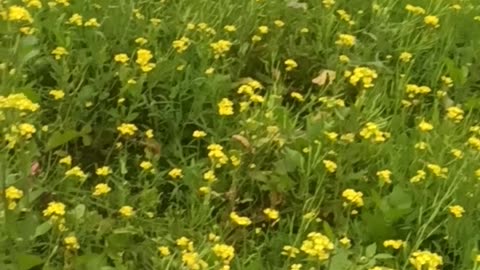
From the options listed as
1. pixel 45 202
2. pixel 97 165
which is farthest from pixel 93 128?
pixel 45 202

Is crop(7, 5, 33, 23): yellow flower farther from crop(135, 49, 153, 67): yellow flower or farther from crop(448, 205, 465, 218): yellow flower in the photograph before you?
crop(448, 205, 465, 218): yellow flower

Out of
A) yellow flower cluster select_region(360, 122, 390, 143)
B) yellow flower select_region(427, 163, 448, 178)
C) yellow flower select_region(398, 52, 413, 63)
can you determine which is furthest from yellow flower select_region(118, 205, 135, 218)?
yellow flower select_region(398, 52, 413, 63)

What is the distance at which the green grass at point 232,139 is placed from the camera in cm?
272

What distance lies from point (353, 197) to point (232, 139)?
0.47 m

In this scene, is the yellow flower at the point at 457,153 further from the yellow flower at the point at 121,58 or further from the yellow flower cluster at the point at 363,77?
the yellow flower at the point at 121,58

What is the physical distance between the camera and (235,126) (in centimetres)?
328

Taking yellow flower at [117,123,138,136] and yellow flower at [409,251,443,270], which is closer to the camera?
yellow flower at [409,251,443,270]

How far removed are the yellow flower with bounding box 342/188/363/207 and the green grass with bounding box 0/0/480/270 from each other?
10mm

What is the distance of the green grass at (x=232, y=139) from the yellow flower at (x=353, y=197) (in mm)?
10

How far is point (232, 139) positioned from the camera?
3.14m

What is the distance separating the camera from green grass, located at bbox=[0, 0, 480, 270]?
2.72 meters

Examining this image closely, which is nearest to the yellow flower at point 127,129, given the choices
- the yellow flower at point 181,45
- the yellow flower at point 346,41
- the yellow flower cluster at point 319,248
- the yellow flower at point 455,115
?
the yellow flower at point 181,45

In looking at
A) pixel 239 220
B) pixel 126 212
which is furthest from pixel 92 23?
pixel 239 220

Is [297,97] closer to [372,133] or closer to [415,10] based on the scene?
[372,133]
